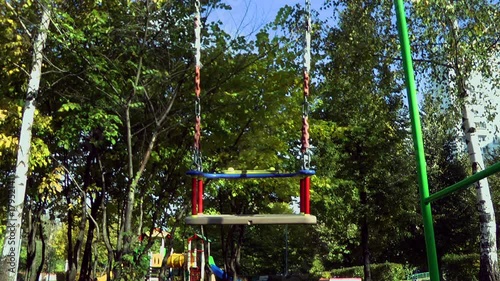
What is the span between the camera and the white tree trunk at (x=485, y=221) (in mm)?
10328

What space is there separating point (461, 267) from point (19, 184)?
22.5 meters

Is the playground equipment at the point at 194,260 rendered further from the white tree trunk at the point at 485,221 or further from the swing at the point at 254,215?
the swing at the point at 254,215

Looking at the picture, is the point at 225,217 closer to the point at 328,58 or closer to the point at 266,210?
the point at 328,58

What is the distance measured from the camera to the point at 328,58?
1430cm

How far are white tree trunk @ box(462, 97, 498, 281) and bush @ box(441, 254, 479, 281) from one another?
15238 mm

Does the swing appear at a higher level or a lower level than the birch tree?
lower

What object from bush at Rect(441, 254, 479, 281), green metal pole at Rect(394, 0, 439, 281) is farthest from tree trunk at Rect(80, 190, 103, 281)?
bush at Rect(441, 254, 479, 281)

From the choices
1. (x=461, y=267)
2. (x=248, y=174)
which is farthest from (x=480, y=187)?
(x=461, y=267)

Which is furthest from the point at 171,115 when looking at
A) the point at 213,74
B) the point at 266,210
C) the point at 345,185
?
the point at 345,185

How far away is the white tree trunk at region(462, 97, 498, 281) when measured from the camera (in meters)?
10.3

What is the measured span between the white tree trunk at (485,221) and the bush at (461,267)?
15.2m

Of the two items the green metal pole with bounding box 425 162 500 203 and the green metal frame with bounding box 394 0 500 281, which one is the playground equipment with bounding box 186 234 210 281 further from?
the green metal pole with bounding box 425 162 500 203

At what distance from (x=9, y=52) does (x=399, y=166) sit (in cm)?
1839

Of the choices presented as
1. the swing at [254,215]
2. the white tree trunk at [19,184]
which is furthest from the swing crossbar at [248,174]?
the white tree trunk at [19,184]
